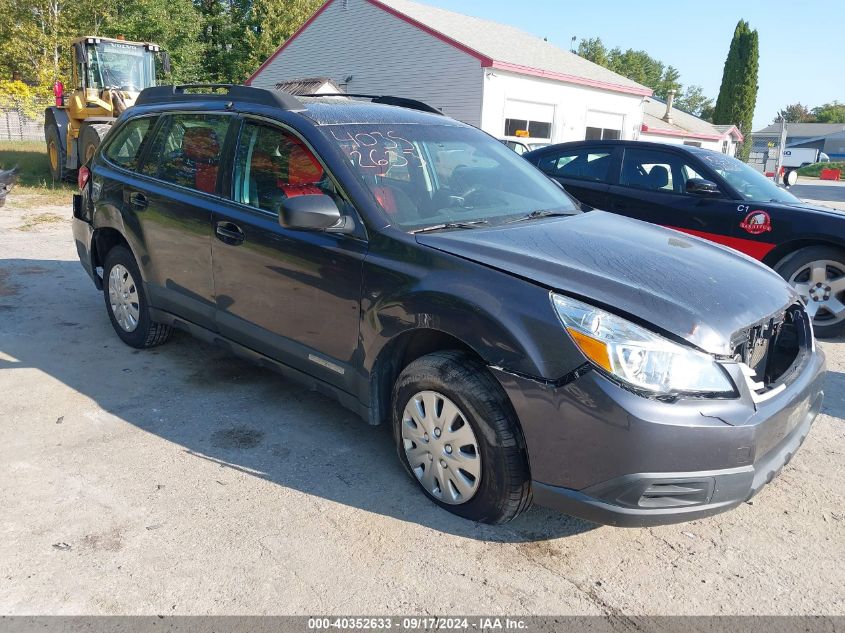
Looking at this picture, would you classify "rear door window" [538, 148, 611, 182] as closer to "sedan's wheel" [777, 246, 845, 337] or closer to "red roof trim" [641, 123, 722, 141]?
"sedan's wheel" [777, 246, 845, 337]

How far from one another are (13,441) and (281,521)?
1754mm

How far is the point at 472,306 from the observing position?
2740 mm

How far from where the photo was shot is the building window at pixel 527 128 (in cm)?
1987

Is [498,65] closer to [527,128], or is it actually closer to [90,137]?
[527,128]

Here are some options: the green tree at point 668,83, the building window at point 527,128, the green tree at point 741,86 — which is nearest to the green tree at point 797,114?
the green tree at point 668,83

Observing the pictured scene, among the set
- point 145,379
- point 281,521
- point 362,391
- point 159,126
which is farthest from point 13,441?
point 159,126

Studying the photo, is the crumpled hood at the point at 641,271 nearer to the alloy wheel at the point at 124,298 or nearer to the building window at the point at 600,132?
the alloy wheel at the point at 124,298

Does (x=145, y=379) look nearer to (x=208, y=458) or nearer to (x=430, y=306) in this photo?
(x=208, y=458)

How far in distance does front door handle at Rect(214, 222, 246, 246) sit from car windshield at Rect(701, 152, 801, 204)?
4.92m

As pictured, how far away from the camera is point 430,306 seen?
9.44ft

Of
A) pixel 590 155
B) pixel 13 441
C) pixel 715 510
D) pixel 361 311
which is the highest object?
pixel 590 155

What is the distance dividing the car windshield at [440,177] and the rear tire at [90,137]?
11025 millimetres

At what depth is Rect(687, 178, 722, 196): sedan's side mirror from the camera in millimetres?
6387

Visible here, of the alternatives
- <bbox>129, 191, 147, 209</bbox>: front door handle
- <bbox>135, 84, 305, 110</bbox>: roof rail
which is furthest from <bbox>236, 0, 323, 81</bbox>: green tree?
<bbox>129, 191, 147, 209</bbox>: front door handle
